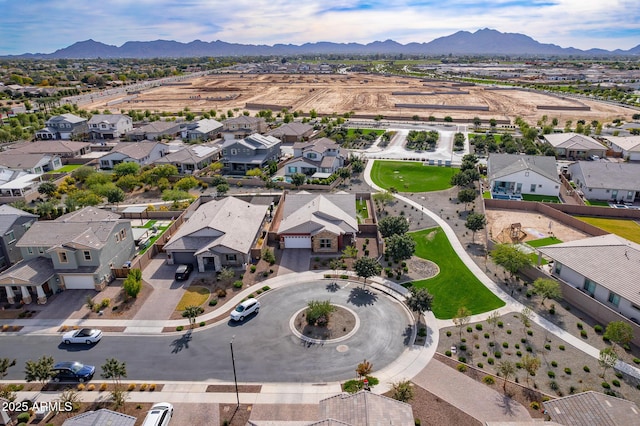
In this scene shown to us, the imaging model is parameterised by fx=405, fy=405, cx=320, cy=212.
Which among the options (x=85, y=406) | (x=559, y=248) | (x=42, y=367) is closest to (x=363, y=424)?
(x=85, y=406)

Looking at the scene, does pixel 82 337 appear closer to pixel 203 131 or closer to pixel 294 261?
pixel 294 261

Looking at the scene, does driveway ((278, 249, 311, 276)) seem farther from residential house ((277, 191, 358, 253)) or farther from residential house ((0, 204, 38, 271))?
residential house ((0, 204, 38, 271))

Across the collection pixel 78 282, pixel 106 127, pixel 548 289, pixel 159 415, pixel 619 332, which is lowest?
pixel 159 415

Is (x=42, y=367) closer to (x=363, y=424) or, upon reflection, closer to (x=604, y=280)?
(x=363, y=424)

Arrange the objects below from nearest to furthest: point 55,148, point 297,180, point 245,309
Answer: point 245,309 < point 297,180 < point 55,148

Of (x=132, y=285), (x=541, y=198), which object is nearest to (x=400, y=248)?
(x=132, y=285)

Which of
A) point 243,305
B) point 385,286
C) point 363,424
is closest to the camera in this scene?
point 363,424
